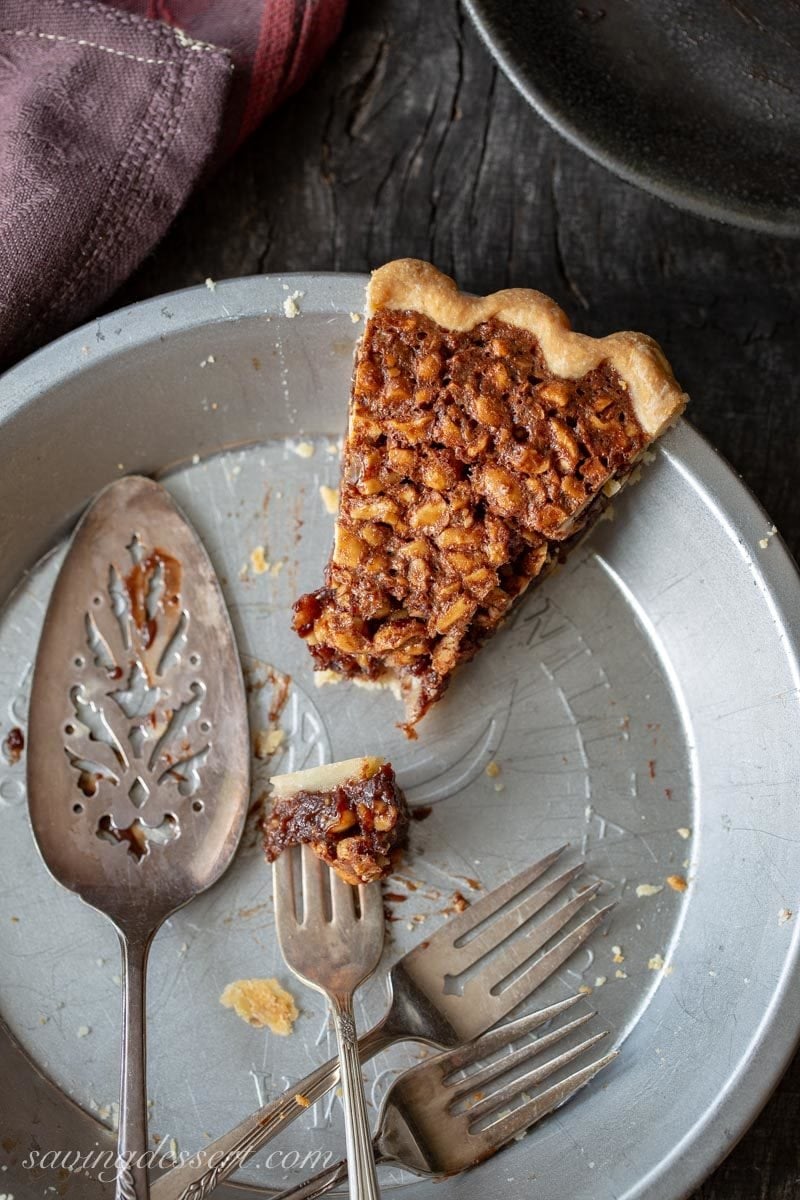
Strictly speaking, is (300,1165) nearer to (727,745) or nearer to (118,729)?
(118,729)

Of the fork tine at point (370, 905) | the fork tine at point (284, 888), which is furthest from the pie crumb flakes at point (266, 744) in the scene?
the fork tine at point (370, 905)

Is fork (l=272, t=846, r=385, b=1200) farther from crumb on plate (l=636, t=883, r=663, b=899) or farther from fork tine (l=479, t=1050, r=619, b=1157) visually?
crumb on plate (l=636, t=883, r=663, b=899)

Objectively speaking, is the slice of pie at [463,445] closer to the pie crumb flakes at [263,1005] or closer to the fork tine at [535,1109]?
the pie crumb flakes at [263,1005]

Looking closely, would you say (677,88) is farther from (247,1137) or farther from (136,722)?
(247,1137)

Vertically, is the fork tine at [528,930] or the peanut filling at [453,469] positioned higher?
the peanut filling at [453,469]

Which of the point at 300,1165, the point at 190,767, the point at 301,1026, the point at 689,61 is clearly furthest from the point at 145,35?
the point at 300,1165

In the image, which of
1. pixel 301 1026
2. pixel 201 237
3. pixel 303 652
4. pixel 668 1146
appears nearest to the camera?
pixel 668 1146

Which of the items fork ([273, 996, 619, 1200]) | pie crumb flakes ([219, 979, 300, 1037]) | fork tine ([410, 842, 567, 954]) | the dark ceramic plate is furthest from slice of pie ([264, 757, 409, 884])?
the dark ceramic plate
